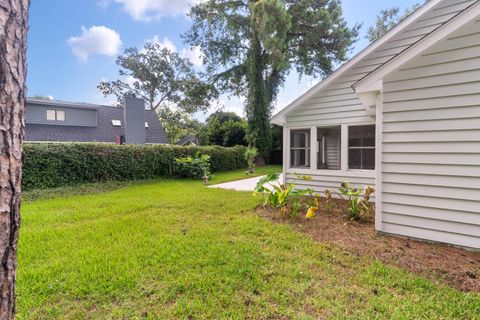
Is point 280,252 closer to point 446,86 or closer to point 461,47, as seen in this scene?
point 446,86

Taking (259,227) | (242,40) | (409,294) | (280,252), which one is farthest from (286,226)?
(242,40)

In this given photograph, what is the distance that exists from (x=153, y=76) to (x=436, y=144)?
29.8 meters

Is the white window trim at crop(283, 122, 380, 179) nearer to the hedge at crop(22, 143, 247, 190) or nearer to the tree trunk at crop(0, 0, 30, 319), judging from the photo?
the hedge at crop(22, 143, 247, 190)

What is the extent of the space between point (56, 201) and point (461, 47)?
8688mm

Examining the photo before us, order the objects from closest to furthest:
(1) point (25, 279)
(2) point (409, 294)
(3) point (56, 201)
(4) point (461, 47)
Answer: (2) point (409, 294), (1) point (25, 279), (4) point (461, 47), (3) point (56, 201)

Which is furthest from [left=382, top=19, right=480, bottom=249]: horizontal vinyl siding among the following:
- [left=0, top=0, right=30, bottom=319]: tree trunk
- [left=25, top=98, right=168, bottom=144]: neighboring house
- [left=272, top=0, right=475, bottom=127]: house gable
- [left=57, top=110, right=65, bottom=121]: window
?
[left=57, top=110, right=65, bottom=121]: window

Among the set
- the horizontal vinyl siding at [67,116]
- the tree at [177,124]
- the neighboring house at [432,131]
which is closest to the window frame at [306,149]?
the neighboring house at [432,131]

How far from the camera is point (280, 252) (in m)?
3.18

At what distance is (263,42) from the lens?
45.7 feet

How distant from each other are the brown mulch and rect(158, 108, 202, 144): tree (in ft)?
91.9

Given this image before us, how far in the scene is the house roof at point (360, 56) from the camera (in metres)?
4.63

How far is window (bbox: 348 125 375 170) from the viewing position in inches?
229

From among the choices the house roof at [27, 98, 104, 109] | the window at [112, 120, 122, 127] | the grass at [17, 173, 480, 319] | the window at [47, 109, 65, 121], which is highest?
the house roof at [27, 98, 104, 109]

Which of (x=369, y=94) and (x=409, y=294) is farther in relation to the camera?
(x=369, y=94)
